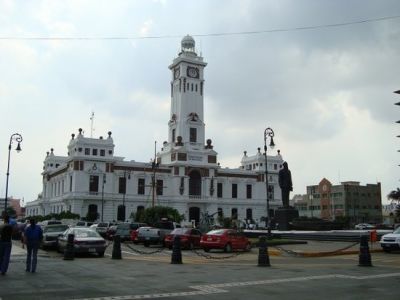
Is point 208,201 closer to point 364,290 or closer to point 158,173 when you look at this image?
point 158,173

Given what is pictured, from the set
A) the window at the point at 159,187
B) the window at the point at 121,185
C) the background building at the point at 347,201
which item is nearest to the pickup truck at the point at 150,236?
the window at the point at 121,185

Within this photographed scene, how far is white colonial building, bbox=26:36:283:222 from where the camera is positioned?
284 ft

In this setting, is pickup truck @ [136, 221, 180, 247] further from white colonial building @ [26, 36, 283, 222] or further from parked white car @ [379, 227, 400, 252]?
white colonial building @ [26, 36, 283, 222]

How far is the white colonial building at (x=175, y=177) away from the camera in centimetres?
8669

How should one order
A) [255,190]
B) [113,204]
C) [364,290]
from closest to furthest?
[364,290] < [113,204] < [255,190]

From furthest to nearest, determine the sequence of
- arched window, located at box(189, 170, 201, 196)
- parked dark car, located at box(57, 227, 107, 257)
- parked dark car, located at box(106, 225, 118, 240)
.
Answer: arched window, located at box(189, 170, 201, 196), parked dark car, located at box(106, 225, 118, 240), parked dark car, located at box(57, 227, 107, 257)

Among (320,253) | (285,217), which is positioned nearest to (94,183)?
(285,217)

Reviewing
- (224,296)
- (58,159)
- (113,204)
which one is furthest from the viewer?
(58,159)

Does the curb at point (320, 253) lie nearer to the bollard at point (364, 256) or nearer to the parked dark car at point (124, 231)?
the bollard at point (364, 256)

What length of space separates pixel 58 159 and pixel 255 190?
4527 cm

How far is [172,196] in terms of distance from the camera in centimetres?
9231

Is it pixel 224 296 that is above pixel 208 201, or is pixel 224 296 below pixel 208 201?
below

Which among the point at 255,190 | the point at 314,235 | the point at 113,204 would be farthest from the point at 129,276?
the point at 255,190

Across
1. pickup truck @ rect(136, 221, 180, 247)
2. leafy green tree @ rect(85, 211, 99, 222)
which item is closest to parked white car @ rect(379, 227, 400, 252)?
pickup truck @ rect(136, 221, 180, 247)
